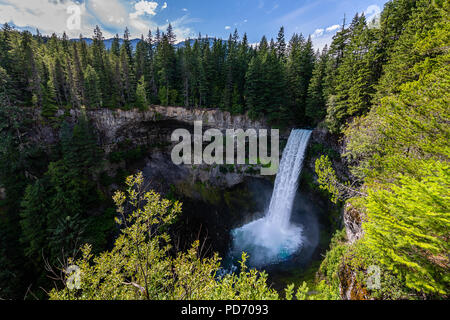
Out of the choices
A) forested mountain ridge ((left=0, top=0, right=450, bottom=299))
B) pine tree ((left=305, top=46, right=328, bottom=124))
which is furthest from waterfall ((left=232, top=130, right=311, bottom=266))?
forested mountain ridge ((left=0, top=0, right=450, bottom=299))

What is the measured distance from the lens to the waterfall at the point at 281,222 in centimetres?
2116

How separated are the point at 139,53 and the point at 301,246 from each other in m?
45.1

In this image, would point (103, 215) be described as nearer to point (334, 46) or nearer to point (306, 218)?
point (306, 218)

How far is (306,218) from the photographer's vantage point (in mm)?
23891

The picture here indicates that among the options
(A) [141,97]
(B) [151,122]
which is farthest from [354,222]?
(A) [141,97]

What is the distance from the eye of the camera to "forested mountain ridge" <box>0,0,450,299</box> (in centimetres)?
532

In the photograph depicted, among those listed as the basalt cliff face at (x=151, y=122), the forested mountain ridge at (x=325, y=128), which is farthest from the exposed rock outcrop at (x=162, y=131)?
the forested mountain ridge at (x=325, y=128)

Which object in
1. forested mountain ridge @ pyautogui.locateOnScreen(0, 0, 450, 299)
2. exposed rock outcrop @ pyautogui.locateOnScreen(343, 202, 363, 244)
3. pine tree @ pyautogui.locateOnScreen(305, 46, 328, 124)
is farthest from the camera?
pine tree @ pyautogui.locateOnScreen(305, 46, 328, 124)

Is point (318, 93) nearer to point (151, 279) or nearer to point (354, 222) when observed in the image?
point (354, 222)

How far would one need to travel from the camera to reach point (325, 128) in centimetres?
2348

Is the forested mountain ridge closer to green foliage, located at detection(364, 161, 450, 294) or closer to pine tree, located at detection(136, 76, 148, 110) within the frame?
green foliage, located at detection(364, 161, 450, 294)

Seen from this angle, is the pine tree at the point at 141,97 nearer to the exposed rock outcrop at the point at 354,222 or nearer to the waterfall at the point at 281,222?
the waterfall at the point at 281,222

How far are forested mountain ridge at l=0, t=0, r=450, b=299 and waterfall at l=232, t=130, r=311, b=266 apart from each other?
16.1 ft
